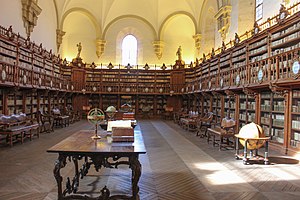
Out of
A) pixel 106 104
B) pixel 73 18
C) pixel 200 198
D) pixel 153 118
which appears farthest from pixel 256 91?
pixel 73 18

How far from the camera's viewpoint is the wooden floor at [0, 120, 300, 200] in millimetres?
3531

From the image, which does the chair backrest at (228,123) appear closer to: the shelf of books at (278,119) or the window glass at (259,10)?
the shelf of books at (278,119)

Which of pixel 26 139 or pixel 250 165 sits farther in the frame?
pixel 26 139

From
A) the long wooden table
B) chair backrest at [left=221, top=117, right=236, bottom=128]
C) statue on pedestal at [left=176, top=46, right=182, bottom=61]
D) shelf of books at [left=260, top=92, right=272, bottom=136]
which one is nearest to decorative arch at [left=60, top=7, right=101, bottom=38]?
statue on pedestal at [left=176, top=46, right=182, bottom=61]

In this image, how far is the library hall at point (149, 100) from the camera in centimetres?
365

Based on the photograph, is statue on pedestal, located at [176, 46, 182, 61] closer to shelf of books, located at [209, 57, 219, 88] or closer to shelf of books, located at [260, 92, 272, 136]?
shelf of books, located at [209, 57, 219, 88]

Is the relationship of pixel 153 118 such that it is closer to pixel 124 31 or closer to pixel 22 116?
pixel 124 31

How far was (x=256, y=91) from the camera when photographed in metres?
7.91

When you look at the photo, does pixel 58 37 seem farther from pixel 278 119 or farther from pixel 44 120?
pixel 278 119

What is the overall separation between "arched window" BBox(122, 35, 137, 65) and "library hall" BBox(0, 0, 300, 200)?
0.08 meters

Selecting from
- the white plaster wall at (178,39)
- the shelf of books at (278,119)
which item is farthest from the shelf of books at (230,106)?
the white plaster wall at (178,39)

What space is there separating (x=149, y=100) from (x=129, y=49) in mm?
4607

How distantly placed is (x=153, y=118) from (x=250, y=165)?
12.6 meters

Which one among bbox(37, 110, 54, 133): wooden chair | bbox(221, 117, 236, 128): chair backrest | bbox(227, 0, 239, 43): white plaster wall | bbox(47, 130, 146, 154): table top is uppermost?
bbox(227, 0, 239, 43): white plaster wall
